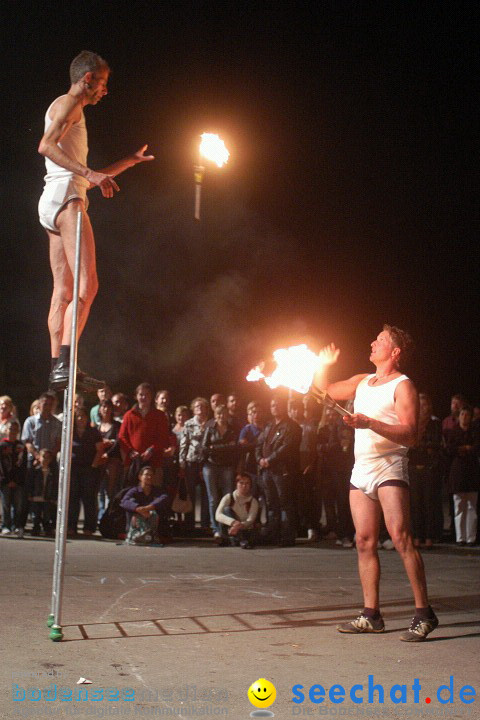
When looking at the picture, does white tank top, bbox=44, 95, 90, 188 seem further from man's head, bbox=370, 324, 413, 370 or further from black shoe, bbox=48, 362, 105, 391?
man's head, bbox=370, 324, 413, 370

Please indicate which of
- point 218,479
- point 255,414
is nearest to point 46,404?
point 218,479

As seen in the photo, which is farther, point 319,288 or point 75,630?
point 319,288

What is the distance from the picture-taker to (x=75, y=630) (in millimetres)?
5492

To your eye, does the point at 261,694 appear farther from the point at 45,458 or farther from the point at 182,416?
the point at 182,416

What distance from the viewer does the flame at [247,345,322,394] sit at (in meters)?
5.58

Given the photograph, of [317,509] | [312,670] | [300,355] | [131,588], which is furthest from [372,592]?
[317,509]

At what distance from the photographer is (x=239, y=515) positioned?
10938mm

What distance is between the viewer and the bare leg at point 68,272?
5753 mm

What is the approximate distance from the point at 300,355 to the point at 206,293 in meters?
17.4

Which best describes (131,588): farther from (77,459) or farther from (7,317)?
(7,317)

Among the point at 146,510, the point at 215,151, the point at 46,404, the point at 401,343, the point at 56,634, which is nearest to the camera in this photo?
the point at 56,634

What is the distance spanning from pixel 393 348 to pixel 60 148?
2711 mm

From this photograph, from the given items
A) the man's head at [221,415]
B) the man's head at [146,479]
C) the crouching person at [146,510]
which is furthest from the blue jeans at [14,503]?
the man's head at [221,415]

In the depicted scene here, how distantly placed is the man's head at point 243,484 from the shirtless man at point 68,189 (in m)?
5.46
